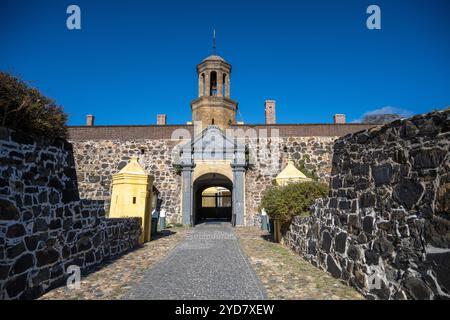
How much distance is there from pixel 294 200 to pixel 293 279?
368cm

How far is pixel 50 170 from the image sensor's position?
521 cm

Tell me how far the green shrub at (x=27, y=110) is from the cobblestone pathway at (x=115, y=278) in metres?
2.67

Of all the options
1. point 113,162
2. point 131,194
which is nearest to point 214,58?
point 113,162

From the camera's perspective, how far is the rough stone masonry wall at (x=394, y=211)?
3.25m

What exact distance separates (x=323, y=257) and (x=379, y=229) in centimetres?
234

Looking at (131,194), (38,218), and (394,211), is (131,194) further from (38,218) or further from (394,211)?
(394,211)

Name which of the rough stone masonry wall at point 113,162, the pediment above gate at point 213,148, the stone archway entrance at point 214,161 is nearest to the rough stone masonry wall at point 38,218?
the stone archway entrance at point 214,161

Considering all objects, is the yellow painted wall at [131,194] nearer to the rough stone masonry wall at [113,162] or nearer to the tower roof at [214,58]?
the rough stone masonry wall at [113,162]

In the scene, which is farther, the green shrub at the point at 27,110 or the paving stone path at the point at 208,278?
the paving stone path at the point at 208,278

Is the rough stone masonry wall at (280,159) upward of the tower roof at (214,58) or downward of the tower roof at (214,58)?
downward

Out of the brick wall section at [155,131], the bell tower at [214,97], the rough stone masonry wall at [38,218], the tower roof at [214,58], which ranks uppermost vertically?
the tower roof at [214,58]

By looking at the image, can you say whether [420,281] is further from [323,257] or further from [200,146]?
[200,146]

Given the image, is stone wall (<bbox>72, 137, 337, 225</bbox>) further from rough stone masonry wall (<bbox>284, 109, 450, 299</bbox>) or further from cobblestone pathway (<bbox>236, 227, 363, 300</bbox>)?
rough stone masonry wall (<bbox>284, 109, 450, 299</bbox>)

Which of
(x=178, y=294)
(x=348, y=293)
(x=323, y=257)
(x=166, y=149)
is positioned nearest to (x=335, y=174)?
(x=323, y=257)
